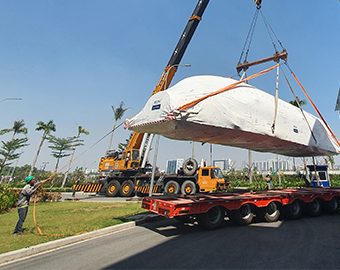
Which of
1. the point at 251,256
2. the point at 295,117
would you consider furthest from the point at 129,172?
the point at 251,256

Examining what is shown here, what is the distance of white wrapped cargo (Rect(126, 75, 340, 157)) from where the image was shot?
5871 millimetres

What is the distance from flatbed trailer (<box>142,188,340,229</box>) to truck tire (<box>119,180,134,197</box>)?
1062cm

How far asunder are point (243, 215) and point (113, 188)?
42.4 ft

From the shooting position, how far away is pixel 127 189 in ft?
61.0

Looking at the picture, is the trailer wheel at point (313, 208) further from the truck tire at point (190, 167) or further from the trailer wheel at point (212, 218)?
the truck tire at point (190, 167)

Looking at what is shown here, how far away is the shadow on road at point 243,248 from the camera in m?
4.63

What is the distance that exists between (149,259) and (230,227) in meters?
3.69

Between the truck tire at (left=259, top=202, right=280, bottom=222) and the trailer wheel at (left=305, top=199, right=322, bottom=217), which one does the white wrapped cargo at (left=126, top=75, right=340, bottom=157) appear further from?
the trailer wheel at (left=305, top=199, right=322, bottom=217)

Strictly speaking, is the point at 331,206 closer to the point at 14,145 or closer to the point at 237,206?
the point at 237,206

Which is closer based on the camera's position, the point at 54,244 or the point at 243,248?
the point at 243,248

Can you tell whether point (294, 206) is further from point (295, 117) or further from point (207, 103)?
point (207, 103)

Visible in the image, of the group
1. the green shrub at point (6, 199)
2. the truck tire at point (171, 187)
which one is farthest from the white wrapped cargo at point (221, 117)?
the truck tire at point (171, 187)

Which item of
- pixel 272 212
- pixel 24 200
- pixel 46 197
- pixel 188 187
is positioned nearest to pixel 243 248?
pixel 272 212

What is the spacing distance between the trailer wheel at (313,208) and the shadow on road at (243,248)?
5.82 feet
